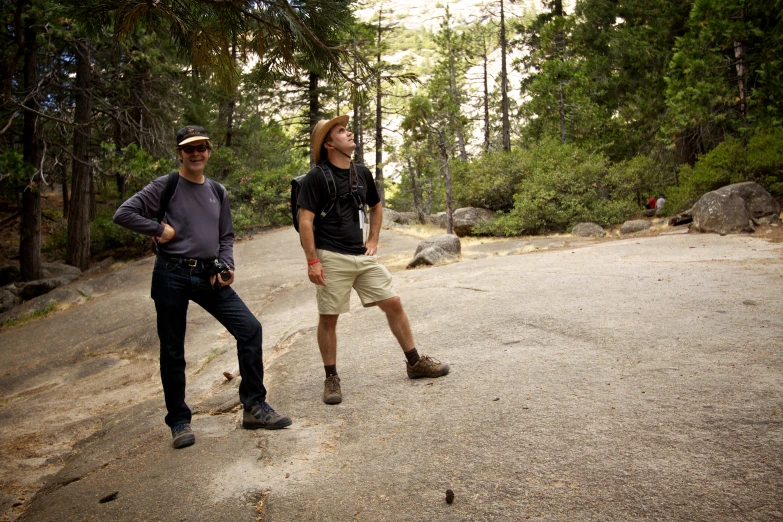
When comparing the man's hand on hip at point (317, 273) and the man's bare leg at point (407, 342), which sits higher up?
the man's hand on hip at point (317, 273)

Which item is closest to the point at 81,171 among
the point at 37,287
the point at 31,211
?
the point at 31,211

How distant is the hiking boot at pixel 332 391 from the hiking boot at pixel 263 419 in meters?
0.43

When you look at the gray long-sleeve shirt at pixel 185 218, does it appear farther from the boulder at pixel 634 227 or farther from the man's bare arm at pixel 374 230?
the boulder at pixel 634 227

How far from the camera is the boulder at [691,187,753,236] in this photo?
12875 mm

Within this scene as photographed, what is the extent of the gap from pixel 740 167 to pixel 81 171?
750 inches

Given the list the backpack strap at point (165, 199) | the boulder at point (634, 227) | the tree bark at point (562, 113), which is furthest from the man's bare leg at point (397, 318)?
the tree bark at point (562, 113)

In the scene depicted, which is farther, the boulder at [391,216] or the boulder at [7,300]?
the boulder at [391,216]

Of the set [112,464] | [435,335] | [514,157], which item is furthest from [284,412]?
[514,157]

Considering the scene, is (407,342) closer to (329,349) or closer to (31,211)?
(329,349)

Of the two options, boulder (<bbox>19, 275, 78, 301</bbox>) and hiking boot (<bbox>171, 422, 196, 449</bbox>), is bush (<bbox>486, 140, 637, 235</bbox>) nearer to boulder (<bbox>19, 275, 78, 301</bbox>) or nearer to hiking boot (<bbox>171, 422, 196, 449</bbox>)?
boulder (<bbox>19, 275, 78, 301</bbox>)

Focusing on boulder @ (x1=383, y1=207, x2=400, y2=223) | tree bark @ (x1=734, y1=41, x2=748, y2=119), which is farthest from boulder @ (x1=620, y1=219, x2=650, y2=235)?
boulder @ (x1=383, y1=207, x2=400, y2=223)

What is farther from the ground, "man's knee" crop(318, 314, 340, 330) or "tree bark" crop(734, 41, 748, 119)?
"tree bark" crop(734, 41, 748, 119)

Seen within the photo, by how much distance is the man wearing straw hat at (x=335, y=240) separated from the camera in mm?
4199

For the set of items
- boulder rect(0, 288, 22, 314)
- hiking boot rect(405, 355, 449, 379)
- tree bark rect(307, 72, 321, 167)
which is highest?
tree bark rect(307, 72, 321, 167)
